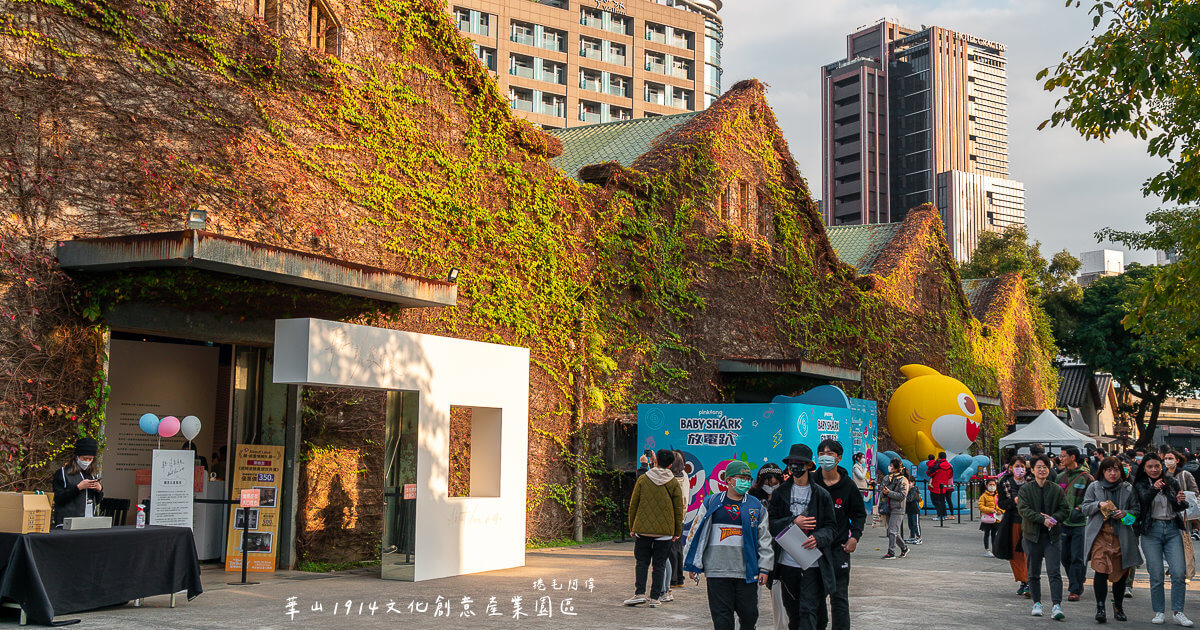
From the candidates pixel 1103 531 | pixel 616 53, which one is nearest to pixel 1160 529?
pixel 1103 531

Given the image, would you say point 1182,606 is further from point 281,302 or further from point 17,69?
point 17,69

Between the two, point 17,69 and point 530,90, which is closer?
point 17,69

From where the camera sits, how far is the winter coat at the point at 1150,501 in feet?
A: 35.7

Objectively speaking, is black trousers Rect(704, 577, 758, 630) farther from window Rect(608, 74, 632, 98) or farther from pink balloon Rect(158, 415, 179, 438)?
window Rect(608, 74, 632, 98)

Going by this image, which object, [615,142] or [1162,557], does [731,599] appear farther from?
[615,142]

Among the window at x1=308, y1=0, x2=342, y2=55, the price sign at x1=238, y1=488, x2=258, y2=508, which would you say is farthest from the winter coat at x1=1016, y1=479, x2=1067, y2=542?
the window at x1=308, y1=0, x2=342, y2=55

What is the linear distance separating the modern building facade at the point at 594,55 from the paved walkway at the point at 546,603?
54.7 metres

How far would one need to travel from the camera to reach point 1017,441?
2886 centimetres

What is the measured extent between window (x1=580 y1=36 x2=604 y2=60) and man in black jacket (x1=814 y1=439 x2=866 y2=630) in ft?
217

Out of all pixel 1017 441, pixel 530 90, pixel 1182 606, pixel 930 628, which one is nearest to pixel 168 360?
pixel 930 628

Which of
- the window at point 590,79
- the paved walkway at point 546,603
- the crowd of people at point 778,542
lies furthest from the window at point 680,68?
the crowd of people at point 778,542

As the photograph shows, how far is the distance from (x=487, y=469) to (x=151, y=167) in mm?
5771

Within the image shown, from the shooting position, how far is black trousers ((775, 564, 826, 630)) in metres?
8.22

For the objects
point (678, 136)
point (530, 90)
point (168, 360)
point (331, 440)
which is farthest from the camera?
point (530, 90)
